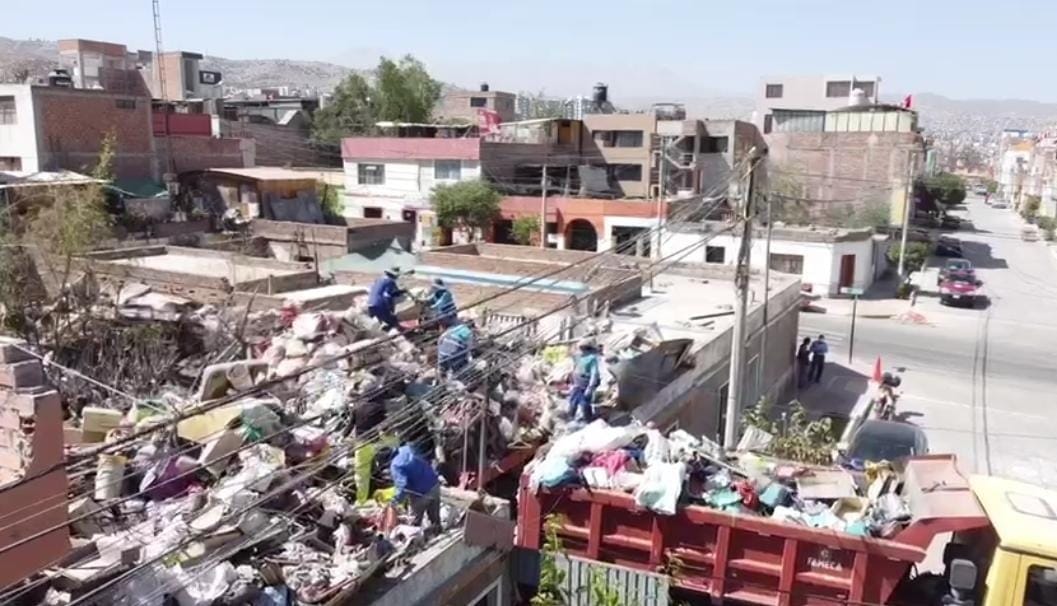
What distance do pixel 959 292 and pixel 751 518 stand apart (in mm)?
27701

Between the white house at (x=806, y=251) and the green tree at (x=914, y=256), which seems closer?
the white house at (x=806, y=251)

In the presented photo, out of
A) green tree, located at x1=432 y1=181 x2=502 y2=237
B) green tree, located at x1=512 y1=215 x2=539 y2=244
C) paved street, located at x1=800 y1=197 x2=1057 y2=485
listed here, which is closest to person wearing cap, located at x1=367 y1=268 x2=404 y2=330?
paved street, located at x1=800 y1=197 x2=1057 y2=485

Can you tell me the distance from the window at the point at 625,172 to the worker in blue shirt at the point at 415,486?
3951cm

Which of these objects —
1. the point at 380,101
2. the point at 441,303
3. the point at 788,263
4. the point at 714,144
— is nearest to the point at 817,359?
the point at 441,303

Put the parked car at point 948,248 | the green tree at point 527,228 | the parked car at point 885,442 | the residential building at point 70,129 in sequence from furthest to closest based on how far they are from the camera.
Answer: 1. the parked car at point 948,248
2. the green tree at point 527,228
3. the residential building at point 70,129
4. the parked car at point 885,442

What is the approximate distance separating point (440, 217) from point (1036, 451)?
2547 cm

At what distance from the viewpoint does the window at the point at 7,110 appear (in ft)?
103

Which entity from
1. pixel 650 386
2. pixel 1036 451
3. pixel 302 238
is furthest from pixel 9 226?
pixel 1036 451

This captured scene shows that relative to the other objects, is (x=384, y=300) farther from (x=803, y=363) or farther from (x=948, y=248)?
(x=948, y=248)

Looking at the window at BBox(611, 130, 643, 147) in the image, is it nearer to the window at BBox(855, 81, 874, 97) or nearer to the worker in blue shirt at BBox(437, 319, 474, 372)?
the worker in blue shirt at BBox(437, 319, 474, 372)

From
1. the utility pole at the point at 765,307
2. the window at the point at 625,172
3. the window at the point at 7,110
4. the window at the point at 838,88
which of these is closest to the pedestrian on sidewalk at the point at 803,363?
the utility pole at the point at 765,307

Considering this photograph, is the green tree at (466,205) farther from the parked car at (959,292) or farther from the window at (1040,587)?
the window at (1040,587)

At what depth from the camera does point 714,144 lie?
1826 inches

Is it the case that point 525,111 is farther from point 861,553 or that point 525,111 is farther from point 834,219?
point 861,553
